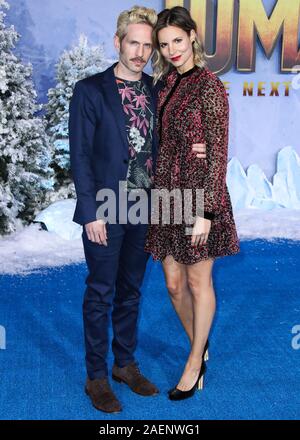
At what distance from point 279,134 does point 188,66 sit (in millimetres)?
4988

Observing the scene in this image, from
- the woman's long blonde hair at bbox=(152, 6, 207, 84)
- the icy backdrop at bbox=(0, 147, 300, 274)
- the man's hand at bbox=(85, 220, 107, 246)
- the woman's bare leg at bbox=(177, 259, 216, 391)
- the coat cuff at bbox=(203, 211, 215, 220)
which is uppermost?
the woman's long blonde hair at bbox=(152, 6, 207, 84)

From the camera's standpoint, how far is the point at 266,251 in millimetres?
6227

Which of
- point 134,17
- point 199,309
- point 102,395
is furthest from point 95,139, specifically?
point 102,395

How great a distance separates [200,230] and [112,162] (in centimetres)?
51

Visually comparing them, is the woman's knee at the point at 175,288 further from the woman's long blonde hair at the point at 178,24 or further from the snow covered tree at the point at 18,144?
the snow covered tree at the point at 18,144

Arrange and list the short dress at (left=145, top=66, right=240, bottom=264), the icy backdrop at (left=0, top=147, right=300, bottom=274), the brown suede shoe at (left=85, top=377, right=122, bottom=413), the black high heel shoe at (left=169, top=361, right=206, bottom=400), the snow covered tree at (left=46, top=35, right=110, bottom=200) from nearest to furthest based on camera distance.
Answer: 1. the short dress at (left=145, top=66, right=240, bottom=264)
2. the brown suede shoe at (left=85, top=377, right=122, bottom=413)
3. the black high heel shoe at (left=169, top=361, right=206, bottom=400)
4. the icy backdrop at (left=0, top=147, right=300, bottom=274)
5. the snow covered tree at (left=46, top=35, right=110, bottom=200)

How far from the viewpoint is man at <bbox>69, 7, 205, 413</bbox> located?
115 inches

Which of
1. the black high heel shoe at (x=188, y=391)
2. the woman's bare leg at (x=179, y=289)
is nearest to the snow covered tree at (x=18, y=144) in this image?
the woman's bare leg at (x=179, y=289)

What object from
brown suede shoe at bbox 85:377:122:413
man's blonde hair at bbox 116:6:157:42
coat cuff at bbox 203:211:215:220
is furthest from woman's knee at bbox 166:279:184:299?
man's blonde hair at bbox 116:6:157:42

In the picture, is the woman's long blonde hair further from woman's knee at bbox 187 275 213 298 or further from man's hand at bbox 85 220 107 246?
woman's knee at bbox 187 275 213 298

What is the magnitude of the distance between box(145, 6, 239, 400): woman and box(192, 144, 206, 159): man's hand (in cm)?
2

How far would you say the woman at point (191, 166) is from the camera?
9.50ft

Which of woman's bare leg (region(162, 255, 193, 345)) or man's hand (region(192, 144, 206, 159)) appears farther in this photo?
woman's bare leg (region(162, 255, 193, 345))

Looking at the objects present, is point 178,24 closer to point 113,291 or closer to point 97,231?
point 97,231
